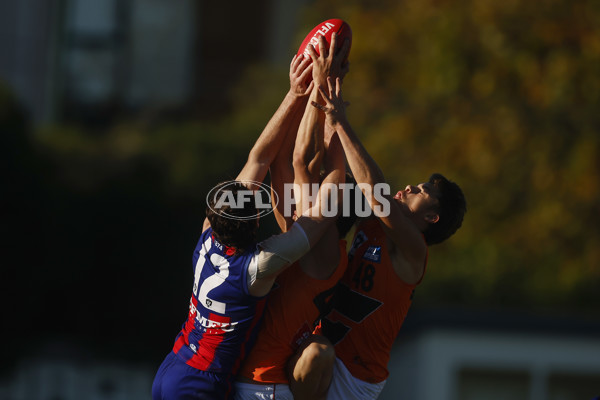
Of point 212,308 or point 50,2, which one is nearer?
point 212,308

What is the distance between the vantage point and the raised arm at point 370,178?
5.82m

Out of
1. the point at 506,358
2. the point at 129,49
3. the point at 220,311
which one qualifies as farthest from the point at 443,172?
the point at 129,49

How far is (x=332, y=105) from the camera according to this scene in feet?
19.1

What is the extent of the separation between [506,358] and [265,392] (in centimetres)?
1018

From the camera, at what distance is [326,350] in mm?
5961

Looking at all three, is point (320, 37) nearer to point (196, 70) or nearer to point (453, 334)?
point (453, 334)

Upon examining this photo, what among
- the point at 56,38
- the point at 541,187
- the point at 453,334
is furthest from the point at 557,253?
the point at 56,38

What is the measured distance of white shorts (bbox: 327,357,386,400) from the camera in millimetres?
6281

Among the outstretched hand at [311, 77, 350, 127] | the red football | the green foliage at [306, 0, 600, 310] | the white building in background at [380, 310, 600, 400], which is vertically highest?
the green foliage at [306, 0, 600, 310]

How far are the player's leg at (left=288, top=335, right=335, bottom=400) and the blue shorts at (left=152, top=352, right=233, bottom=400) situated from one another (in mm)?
403

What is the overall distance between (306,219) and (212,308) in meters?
0.78

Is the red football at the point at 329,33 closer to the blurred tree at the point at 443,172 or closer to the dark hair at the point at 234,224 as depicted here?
the dark hair at the point at 234,224

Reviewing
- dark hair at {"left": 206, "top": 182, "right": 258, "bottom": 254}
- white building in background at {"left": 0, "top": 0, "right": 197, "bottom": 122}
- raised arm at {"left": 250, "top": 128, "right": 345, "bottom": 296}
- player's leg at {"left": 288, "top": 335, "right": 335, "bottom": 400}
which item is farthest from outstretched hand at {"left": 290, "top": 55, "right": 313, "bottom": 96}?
white building in background at {"left": 0, "top": 0, "right": 197, "bottom": 122}

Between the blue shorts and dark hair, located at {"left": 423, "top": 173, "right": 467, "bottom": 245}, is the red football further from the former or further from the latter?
the blue shorts
